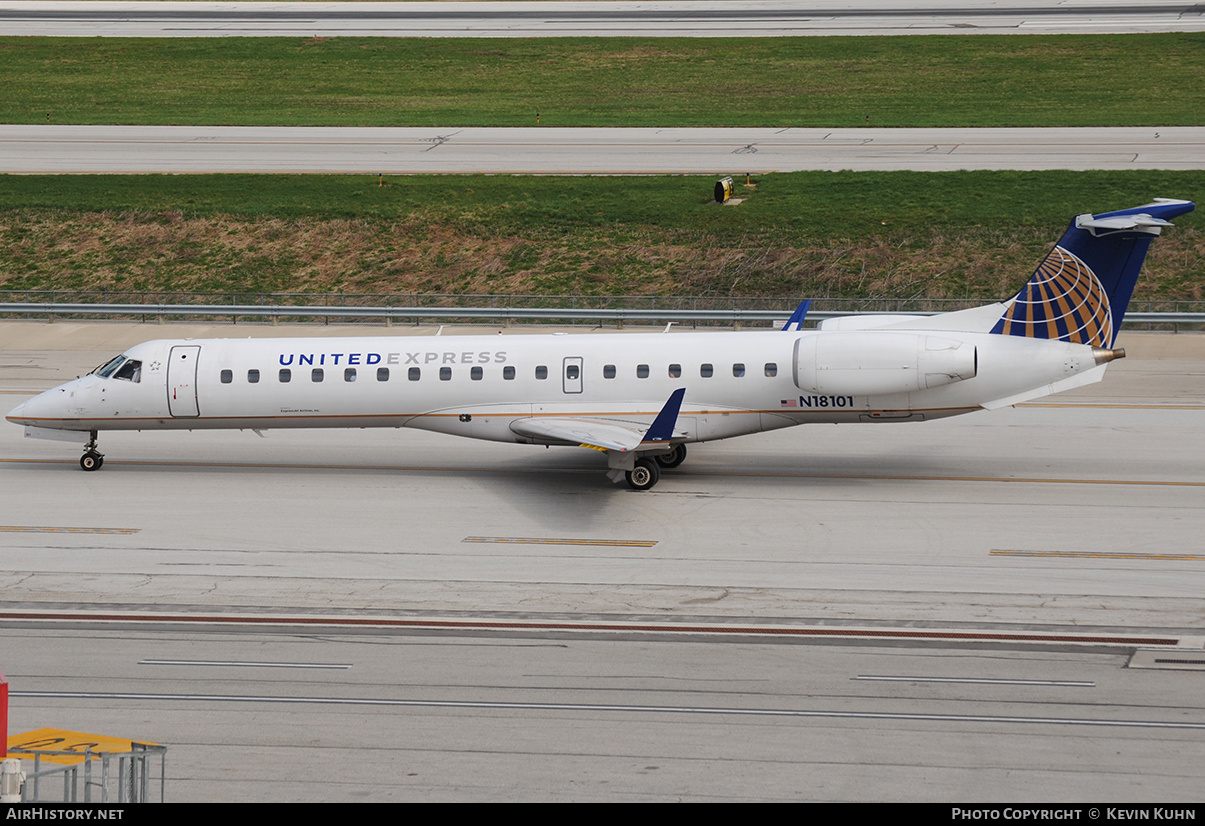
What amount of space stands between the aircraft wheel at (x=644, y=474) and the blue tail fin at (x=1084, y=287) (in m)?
7.55

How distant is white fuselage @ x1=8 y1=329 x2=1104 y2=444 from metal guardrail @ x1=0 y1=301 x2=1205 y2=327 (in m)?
14.1

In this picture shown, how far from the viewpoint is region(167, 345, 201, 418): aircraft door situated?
2892 centimetres

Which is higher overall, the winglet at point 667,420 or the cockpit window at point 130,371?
A: the cockpit window at point 130,371

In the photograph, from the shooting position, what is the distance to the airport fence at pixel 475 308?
4350 centimetres

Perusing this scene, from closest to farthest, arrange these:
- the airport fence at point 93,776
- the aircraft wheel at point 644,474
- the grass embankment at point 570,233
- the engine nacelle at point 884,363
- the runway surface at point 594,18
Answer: the airport fence at point 93,776, the engine nacelle at point 884,363, the aircraft wheel at point 644,474, the grass embankment at point 570,233, the runway surface at point 594,18

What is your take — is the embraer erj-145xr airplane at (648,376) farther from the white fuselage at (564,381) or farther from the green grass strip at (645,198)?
the green grass strip at (645,198)

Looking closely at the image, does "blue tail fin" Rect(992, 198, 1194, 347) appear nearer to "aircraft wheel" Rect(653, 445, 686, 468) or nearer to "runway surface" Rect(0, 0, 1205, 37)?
"aircraft wheel" Rect(653, 445, 686, 468)

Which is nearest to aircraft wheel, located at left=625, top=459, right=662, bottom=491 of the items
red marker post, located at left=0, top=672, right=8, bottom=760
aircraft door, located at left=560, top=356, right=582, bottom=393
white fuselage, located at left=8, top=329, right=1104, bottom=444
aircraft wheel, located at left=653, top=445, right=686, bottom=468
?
white fuselage, located at left=8, top=329, right=1104, bottom=444

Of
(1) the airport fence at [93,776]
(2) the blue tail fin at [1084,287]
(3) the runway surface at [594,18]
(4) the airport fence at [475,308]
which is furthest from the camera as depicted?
(3) the runway surface at [594,18]

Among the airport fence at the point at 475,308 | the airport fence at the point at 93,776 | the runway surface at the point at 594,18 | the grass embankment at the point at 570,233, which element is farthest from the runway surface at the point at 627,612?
the runway surface at the point at 594,18

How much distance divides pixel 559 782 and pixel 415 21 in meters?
74.4

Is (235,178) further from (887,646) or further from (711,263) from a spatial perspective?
(887,646)

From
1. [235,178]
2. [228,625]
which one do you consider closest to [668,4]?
[235,178]

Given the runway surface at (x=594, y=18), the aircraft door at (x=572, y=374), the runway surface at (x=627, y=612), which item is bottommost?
the runway surface at (x=627, y=612)
